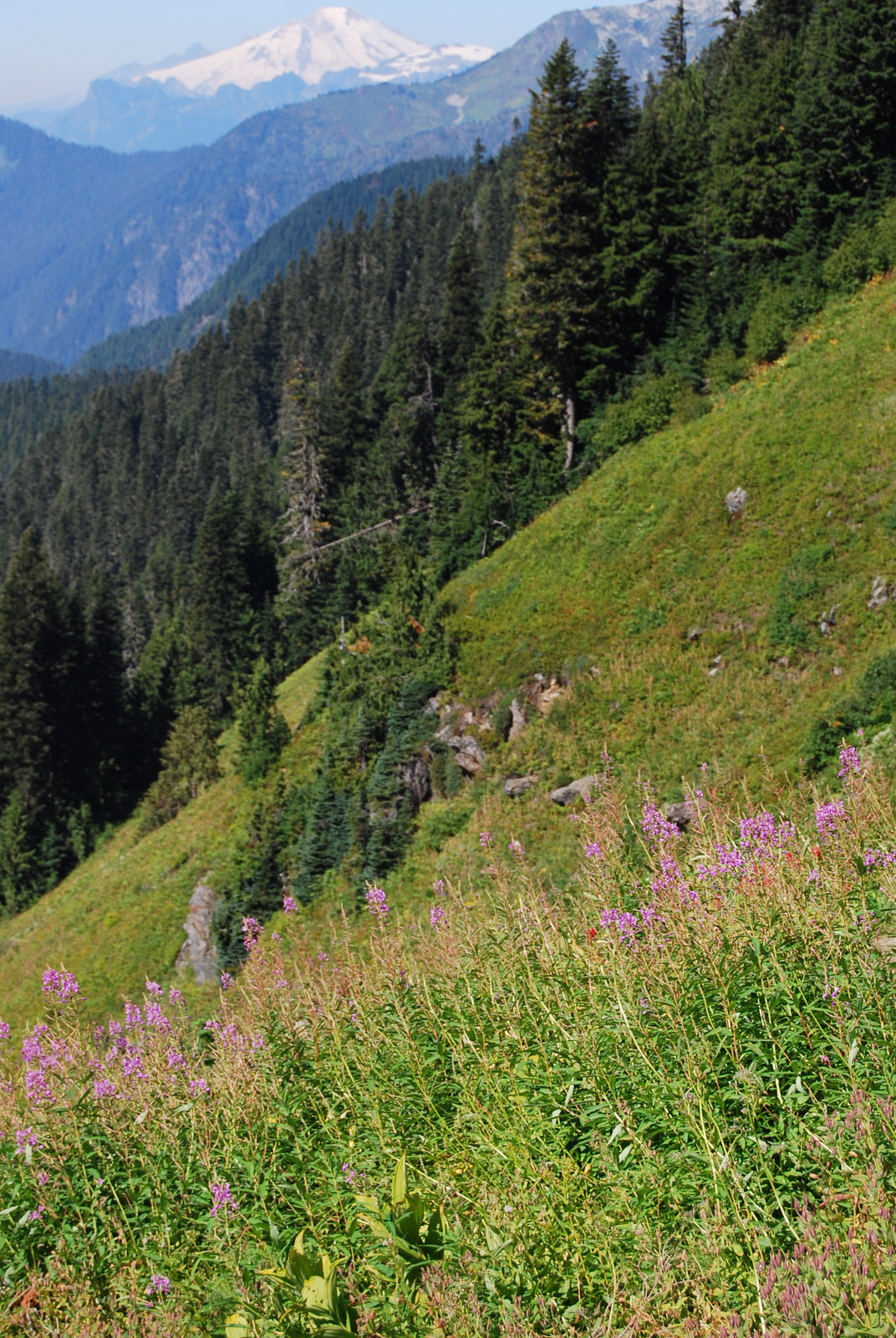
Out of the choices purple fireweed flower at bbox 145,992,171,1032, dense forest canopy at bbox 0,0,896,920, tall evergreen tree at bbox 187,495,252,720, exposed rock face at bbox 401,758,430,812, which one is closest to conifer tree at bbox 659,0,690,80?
dense forest canopy at bbox 0,0,896,920

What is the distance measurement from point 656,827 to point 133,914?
27339 mm

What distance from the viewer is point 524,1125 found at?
3.91m

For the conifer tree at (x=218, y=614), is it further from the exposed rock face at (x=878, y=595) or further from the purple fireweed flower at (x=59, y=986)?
the purple fireweed flower at (x=59, y=986)

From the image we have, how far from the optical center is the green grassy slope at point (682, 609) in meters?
16.3

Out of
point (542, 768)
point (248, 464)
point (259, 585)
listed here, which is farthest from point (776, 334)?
point (248, 464)

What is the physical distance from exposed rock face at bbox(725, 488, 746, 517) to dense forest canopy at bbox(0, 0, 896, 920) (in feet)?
21.5

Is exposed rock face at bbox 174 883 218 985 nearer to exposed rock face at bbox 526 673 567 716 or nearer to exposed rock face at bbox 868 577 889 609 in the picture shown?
exposed rock face at bbox 526 673 567 716

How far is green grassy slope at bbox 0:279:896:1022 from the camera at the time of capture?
16.3m

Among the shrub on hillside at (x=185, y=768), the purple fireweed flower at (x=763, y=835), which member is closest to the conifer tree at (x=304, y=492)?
the shrub on hillside at (x=185, y=768)

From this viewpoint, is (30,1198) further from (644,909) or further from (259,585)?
(259,585)

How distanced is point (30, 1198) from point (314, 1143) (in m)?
1.36

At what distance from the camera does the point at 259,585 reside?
56406 millimetres

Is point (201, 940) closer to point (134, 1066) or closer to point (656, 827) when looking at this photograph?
point (134, 1066)

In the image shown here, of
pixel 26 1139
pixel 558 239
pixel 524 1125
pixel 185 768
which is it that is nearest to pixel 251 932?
pixel 26 1139
